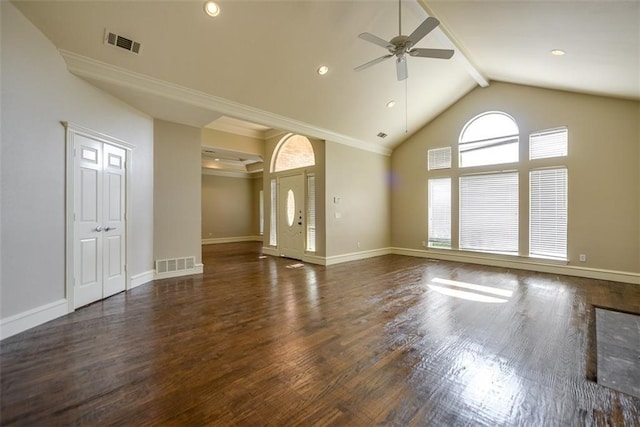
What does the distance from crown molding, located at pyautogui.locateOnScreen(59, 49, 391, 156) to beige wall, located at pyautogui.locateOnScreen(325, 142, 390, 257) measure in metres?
1.00

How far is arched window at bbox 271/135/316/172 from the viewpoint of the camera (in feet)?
23.2

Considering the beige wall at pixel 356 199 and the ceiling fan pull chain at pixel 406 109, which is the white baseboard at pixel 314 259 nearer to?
the beige wall at pixel 356 199

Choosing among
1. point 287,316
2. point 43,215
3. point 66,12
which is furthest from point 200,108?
point 287,316

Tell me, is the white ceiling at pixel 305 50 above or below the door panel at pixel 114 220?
above

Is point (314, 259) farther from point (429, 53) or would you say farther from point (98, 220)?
point (429, 53)

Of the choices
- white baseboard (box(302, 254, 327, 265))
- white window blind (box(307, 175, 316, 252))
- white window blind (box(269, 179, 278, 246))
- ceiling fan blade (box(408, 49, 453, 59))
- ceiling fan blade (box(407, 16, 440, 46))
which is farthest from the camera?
white window blind (box(269, 179, 278, 246))

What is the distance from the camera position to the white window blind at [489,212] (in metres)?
6.06

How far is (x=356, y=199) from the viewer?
23.2 feet

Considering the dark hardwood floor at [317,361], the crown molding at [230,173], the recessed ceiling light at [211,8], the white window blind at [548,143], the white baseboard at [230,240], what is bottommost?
the dark hardwood floor at [317,361]

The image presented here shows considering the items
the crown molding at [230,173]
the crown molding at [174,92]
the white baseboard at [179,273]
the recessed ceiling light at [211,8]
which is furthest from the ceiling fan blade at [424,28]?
the crown molding at [230,173]

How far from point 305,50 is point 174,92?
2.03 meters

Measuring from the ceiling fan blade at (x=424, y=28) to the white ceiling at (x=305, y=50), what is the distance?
3.84 ft

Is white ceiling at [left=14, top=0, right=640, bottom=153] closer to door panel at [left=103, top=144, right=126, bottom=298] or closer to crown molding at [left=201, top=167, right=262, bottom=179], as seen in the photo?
door panel at [left=103, top=144, right=126, bottom=298]

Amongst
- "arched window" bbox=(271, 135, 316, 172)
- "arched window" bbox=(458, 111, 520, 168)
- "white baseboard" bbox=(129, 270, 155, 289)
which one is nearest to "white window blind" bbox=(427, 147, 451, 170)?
"arched window" bbox=(458, 111, 520, 168)
